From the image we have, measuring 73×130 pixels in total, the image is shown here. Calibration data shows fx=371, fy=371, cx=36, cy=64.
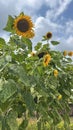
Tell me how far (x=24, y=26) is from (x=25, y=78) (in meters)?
0.71

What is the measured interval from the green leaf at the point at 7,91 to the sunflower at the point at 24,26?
1.86ft

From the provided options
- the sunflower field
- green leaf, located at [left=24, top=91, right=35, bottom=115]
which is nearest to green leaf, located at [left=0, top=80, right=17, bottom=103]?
the sunflower field

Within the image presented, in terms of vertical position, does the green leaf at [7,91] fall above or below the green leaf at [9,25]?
below

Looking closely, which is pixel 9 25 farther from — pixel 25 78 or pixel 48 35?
pixel 48 35

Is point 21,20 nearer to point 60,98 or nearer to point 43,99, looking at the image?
point 43,99

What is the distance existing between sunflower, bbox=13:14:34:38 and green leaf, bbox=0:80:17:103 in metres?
0.57

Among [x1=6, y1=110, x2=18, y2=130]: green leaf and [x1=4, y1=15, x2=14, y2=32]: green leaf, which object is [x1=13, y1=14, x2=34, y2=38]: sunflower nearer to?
[x1=4, y1=15, x2=14, y2=32]: green leaf

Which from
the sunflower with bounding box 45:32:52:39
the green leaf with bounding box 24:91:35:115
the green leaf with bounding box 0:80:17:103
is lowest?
the green leaf with bounding box 24:91:35:115

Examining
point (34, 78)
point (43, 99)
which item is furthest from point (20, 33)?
point (43, 99)

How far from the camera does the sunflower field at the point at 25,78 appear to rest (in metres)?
3.00

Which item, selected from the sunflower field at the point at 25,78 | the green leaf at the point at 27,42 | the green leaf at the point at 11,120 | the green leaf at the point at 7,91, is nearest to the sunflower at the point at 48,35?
the sunflower field at the point at 25,78

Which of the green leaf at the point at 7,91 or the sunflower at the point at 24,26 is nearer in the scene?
the green leaf at the point at 7,91

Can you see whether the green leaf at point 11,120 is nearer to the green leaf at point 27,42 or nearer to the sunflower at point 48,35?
the green leaf at point 27,42

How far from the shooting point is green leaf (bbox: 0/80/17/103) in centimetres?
283
